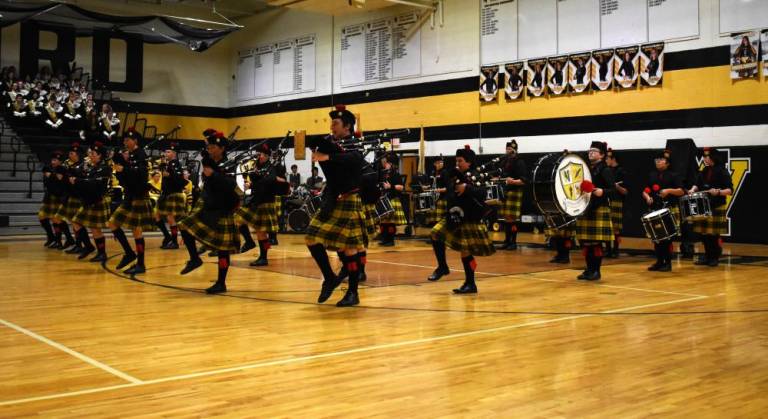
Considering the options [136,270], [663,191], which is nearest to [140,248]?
[136,270]

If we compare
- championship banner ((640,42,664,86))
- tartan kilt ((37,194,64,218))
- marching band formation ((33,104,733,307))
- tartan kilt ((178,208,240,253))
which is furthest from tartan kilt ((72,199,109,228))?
championship banner ((640,42,664,86))

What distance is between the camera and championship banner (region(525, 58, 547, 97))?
14.5 m

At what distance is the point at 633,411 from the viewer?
3240 mm

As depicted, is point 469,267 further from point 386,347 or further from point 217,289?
point 386,347

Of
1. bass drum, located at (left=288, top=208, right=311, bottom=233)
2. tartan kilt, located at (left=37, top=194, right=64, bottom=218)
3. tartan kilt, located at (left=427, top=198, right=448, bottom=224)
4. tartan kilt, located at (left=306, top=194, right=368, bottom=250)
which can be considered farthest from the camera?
bass drum, located at (left=288, top=208, right=311, bottom=233)

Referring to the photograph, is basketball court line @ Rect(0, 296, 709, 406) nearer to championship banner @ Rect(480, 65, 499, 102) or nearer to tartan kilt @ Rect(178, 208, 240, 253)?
tartan kilt @ Rect(178, 208, 240, 253)

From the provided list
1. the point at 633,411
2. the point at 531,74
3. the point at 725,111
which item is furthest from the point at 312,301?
the point at 531,74

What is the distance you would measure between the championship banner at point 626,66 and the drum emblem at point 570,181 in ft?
19.8

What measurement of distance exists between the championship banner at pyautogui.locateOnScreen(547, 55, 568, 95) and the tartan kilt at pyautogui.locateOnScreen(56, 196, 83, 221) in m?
8.59

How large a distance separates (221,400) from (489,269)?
578 centimetres

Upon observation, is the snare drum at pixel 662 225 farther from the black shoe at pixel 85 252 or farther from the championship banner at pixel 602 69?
the black shoe at pixel 85 252

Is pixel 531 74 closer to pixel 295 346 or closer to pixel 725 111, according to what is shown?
pixel 725 111

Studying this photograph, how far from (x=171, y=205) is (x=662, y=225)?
632 centimetres

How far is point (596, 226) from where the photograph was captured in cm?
763
